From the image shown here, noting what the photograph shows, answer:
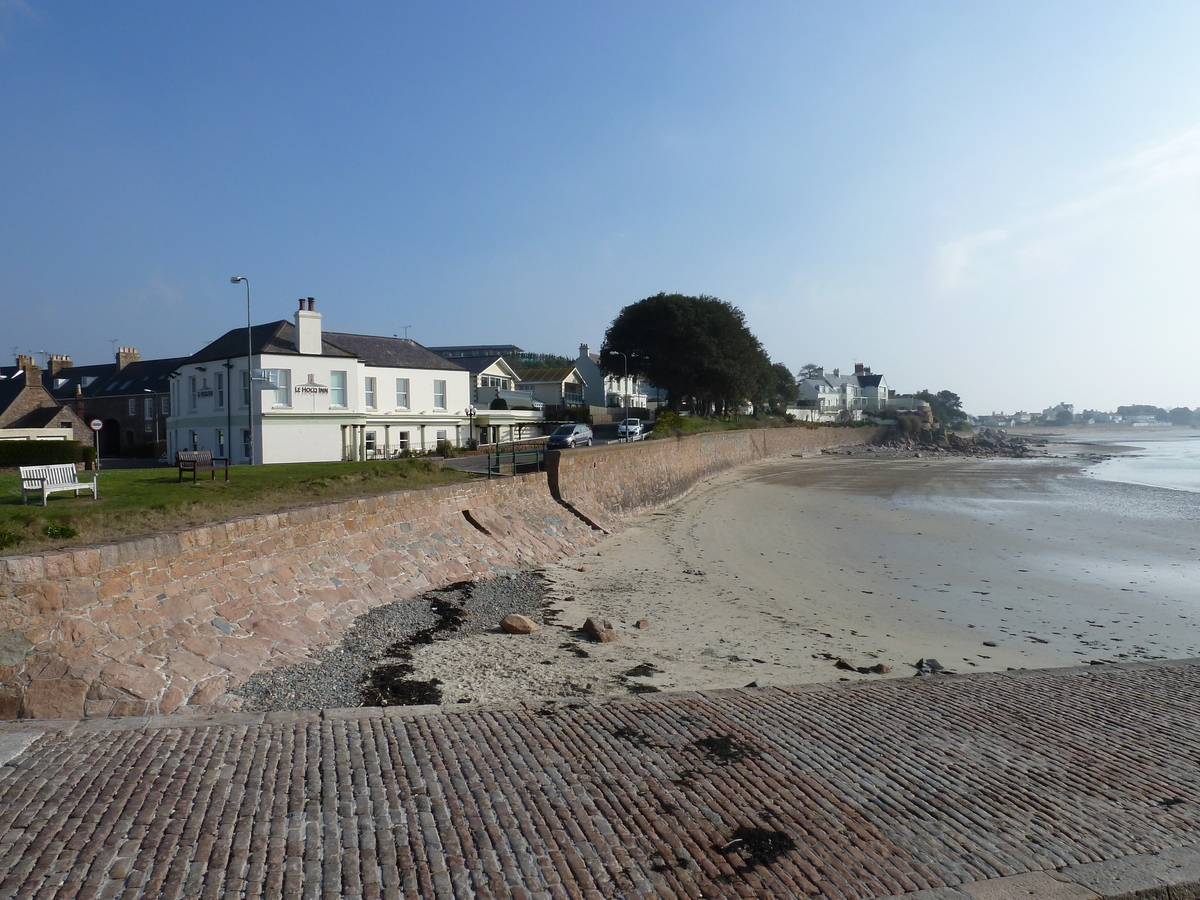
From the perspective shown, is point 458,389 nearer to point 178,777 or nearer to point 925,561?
point 925,561

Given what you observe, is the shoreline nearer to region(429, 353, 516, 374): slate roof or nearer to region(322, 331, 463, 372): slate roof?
region(322, 331, 463, 372): slate roof

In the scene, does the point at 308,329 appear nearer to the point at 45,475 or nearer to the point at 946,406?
the point at 45,475

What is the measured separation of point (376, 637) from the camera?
9859mm

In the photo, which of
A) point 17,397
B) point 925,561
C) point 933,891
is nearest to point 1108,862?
point 933,891

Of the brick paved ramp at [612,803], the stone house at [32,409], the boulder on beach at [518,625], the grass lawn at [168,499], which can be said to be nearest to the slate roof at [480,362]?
the stone house at [32,409]

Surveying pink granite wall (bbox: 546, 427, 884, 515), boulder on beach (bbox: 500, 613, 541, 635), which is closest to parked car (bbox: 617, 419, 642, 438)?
pink granite wall (bbox: 546, 427, 884, 515)

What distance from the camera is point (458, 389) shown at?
35.2 meters

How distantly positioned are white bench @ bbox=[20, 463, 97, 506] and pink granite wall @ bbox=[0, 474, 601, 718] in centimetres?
342

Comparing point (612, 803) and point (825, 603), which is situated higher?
point (612, 803)

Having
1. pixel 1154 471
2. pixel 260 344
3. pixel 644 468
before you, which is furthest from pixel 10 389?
pixel 1154 471

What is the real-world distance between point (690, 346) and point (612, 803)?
167ft

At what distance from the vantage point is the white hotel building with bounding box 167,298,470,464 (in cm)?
2764

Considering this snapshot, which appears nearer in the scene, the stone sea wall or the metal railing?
the stone sea wall

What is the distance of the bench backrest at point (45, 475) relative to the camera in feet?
→ 35.1
